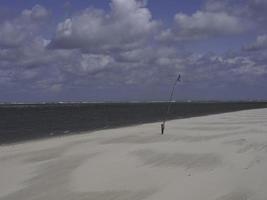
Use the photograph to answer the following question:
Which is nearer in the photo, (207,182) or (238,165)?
(207,182)

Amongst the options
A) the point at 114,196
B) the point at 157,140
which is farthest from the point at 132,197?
the point at 157,140

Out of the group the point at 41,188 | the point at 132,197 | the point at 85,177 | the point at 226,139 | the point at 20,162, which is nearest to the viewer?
the point at 132,197

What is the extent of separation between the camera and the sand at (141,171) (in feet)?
44.7

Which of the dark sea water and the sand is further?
the dark sea water

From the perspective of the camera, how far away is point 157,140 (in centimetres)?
2742

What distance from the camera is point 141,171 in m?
16.8

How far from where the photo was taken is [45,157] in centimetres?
2177

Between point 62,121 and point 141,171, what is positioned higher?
point 62,121

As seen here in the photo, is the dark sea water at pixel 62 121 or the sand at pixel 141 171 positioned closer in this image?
the sand at pixel 141 171

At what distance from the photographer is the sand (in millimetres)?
13617

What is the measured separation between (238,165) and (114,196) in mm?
6270

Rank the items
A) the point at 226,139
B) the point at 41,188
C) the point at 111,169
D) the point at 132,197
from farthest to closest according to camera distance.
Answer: the point at 226,139, the point at 111,169, the point at 41,188, the point at 132,197

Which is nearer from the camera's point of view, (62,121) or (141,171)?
(141,171)

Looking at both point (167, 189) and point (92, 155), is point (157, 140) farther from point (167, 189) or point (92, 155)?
point (167, 189)
